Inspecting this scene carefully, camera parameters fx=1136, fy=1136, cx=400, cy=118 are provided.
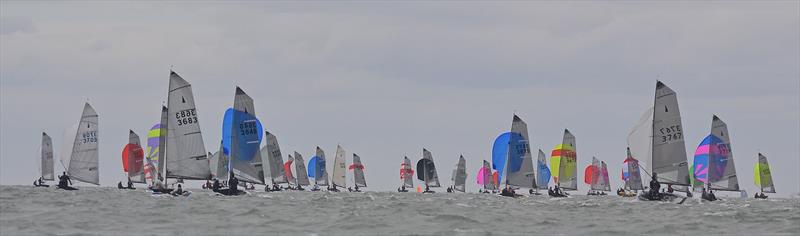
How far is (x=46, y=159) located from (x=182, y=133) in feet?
138

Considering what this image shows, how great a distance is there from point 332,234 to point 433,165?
373 feet

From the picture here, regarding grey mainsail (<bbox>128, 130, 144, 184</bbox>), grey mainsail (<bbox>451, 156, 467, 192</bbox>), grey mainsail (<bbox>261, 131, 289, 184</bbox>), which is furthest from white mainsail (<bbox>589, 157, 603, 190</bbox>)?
grey mainsail (<bbox>128, 130, 144, 184</bbox>)

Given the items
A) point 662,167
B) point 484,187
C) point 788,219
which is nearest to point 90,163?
point 662,167

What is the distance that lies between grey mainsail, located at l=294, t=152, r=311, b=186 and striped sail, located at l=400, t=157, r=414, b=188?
1633 cm

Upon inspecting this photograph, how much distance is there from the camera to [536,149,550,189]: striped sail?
354 ft

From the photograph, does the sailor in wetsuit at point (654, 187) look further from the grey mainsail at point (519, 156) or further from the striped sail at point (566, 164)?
the striped sail at point (566, 164)

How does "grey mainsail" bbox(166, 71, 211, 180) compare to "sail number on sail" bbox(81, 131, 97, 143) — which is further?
"sail number on sail" bbox(81, 131, 97, 143)

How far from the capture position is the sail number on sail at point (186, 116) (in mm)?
62594

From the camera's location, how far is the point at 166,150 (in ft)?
205

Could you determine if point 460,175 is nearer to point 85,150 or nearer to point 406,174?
point 406,174

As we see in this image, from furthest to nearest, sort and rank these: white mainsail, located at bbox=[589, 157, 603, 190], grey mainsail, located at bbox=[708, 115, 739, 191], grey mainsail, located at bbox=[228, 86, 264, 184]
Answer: white mainsail, located at bbox=[589, 157, 603, 190] < grey mainsail, located at bbox=[708, 115, 739, 191] < grey mainsail, located at bbox=[228, 86, 264, 184]

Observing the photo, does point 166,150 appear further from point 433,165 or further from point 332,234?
point 433,165

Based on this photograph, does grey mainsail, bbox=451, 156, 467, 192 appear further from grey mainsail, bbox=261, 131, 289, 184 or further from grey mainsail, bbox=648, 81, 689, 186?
grey mainsail, bbox=648, 81, 689, 186

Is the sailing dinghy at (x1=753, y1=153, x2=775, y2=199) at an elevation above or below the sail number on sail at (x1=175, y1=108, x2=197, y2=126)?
below
